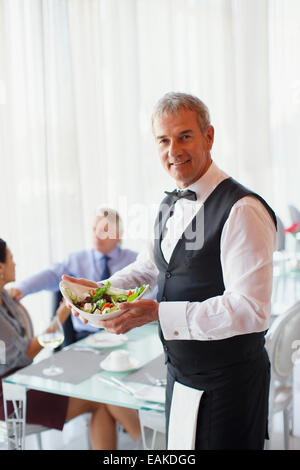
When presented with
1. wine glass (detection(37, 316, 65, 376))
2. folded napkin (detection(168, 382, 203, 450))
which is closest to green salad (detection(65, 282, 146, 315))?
folded napkin (detection(168, 382, 203, 450))

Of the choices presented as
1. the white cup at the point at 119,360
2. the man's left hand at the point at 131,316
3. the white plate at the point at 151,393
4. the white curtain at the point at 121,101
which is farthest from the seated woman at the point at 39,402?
the man's left hand at the point at 131,316

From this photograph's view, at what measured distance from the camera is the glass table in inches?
58.2

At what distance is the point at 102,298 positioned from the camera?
4.15 feet

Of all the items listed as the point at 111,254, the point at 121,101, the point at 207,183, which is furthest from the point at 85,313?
the point at 121,101

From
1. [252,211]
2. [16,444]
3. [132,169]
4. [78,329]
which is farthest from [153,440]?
[132,169]

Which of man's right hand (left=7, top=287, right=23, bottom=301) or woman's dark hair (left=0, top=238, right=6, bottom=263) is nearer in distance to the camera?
woman's dark hair (left=0, top=238, right=6, bottom=263)

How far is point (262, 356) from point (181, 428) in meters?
0.27

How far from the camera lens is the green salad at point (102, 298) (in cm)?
Result: 121

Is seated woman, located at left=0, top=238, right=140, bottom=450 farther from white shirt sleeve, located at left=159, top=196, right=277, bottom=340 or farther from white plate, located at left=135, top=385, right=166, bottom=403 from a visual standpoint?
white shirt sleeve, located at left=159, top=196, right=277, bottom=340

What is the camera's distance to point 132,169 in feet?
11.3

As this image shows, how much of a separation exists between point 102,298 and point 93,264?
131cm

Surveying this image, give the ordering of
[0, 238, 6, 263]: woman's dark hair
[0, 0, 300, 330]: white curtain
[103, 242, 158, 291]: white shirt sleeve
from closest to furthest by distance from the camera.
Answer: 1. [103, 242, 158, 291]: white shirt sleeve
2. [0, 238, 6, 263]: woman's dark hair
3. [0, 0, 300, 330]: white curtain

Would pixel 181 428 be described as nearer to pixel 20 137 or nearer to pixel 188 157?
pixel 188 157

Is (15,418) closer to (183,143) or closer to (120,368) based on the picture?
(120,368)
